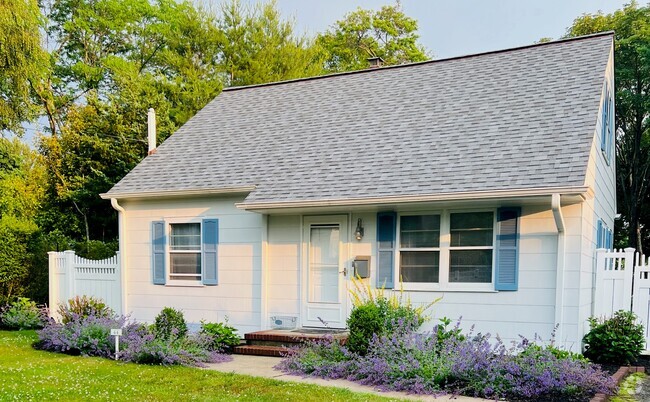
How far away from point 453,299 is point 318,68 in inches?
652

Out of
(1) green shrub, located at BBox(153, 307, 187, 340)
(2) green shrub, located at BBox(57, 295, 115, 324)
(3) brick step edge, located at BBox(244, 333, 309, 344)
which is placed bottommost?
(3) brick step edge, located at BBox(244, 333, 309, 344)

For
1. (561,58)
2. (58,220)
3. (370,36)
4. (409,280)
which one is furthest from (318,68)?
(409,280)

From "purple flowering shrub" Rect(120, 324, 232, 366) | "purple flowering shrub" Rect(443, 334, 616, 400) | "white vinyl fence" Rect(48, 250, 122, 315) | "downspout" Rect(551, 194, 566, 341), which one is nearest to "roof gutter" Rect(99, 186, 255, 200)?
"white vinyl fence" Rect(48, 250, 122, 315)

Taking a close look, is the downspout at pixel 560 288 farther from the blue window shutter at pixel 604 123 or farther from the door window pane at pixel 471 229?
the blue window shutter at pixel 604 123

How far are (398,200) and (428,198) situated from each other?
0.44 meters

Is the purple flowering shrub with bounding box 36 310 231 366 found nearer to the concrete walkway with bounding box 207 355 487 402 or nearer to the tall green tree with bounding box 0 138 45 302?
the concrete walkway with bounding box 207 355 487 402

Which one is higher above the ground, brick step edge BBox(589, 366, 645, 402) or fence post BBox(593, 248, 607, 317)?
fence post BBox(593, 248, 607, 317)

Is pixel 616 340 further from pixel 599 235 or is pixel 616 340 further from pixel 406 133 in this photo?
pixel 406 133

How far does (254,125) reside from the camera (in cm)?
1142

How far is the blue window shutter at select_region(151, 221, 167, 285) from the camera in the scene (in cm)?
1006

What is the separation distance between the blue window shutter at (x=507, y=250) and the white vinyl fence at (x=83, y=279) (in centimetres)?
721

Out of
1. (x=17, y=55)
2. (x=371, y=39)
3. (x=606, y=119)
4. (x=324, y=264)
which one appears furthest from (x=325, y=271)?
(x=371, y=39)

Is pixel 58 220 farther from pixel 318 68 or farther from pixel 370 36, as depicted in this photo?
pixel 370 36

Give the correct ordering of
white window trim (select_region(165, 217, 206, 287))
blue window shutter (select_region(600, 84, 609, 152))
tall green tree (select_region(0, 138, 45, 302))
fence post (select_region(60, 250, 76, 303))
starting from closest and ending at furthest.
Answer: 1. blue window shutter (select_region(600, 84, 609, 152))
2. white window trim (select_region(165, 217, 206, 287))
3. fence post (select_region(60, 250, 76, 303))
4. tall green tree (select_region(0, 138, 45, 302))
